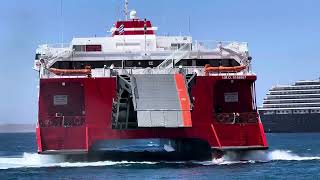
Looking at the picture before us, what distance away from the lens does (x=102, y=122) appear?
1519 inches

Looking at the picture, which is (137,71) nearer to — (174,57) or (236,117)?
(174,57)

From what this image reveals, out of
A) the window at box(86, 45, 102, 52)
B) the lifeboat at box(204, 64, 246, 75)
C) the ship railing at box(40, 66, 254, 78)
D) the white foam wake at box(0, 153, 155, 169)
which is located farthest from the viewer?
the window at box(86, 45, 102, 52)

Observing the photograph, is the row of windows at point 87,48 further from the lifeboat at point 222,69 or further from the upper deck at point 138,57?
the lifeboat at point 222,69

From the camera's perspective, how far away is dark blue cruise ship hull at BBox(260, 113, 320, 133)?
15838cm

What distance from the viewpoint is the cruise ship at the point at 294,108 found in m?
158

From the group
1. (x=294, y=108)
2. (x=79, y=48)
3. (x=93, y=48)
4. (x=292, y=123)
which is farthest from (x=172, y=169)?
(x=292, y=123)

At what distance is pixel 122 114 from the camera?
38844 mm

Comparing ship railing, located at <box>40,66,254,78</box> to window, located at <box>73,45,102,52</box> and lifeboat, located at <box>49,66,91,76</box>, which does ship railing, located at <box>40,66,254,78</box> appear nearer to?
lifeboat, located at <box>49,66,91,76</box>

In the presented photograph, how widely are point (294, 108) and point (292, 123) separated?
12.8 ft

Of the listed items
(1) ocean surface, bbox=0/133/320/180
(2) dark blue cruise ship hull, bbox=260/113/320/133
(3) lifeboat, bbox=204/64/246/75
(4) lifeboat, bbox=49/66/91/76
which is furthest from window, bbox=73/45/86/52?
(2) dark blue cruise ship hull, bbox=260/113/320/133

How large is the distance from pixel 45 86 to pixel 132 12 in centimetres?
1087

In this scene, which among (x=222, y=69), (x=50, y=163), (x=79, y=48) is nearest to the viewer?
(x=222, y=69)

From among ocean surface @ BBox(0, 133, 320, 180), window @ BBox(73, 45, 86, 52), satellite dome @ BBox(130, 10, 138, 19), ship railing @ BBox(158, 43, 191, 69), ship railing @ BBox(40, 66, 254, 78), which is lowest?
ocean surface @ BBox(0, 133, 320, 180)

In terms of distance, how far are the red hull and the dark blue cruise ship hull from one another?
120 m
